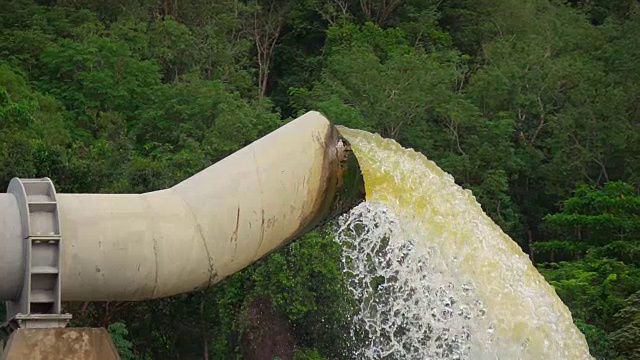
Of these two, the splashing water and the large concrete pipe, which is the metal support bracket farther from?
the splashing water

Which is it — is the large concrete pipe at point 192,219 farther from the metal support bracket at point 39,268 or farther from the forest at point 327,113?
the forest at point 327,113

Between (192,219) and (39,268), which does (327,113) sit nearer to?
(192,219)

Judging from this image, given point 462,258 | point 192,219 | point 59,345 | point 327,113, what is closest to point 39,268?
point 59,345

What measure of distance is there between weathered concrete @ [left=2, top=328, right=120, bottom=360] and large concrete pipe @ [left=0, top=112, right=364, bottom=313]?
325mm

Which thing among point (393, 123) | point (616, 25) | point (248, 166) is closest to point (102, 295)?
point (248, 166)

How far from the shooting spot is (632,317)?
26.1 meters

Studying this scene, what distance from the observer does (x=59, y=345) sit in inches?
340

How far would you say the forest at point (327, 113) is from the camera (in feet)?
76.8

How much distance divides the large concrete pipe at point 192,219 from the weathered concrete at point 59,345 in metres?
0.32

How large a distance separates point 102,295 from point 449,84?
2686cm

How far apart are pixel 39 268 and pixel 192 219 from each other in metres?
1.07

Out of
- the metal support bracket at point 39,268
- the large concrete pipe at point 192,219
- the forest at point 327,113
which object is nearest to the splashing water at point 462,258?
the large concrete pipe at point 192,219

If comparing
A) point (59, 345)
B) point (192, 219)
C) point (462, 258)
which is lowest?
point (462, 258)

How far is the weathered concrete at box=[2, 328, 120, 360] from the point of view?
8.54m
